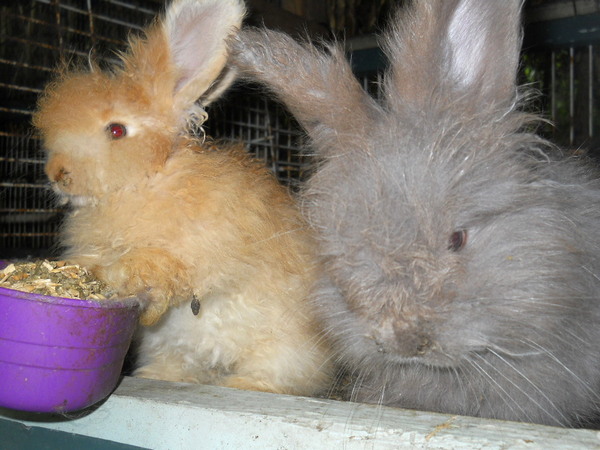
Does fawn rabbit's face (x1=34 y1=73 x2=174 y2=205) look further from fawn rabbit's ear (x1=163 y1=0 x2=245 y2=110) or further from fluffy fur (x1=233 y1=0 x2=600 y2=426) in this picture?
fluffy fur (x1=233 y1=0 x2=600 y2=426)

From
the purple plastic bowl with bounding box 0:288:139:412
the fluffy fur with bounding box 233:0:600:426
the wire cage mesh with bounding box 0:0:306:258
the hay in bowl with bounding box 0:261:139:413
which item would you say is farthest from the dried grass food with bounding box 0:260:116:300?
the wire cage mesh with bounding box 0:0:306:258

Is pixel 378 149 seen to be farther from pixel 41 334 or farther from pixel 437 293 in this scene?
pixel 41 334

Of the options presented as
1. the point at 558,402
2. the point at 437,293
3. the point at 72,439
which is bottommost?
the point at 72,439

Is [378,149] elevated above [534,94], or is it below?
below

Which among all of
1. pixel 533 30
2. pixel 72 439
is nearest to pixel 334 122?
pixel 72 439

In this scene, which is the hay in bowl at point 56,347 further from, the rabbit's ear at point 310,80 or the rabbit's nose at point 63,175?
the rabbit's ear at point 310,80

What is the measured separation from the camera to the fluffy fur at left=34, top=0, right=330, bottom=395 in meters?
1.75

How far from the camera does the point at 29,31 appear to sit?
12.2 ft

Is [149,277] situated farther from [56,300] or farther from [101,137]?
[101,137]

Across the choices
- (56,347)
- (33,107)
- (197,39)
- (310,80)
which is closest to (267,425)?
(56,347)

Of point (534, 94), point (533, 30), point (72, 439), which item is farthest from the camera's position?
point (533, 30)

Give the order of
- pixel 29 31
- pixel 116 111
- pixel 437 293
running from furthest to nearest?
1. pixel 29 31
2. pixel 116 111
3. pixel 437 293

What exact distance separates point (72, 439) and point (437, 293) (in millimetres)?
1041

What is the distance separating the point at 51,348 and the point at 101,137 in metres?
0.70
